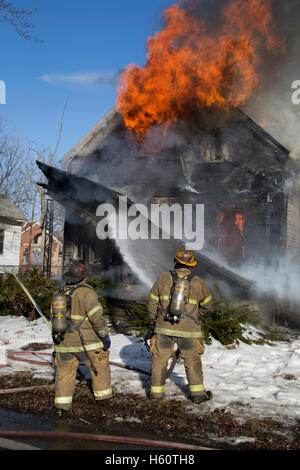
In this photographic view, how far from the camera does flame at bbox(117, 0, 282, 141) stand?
46.5ft

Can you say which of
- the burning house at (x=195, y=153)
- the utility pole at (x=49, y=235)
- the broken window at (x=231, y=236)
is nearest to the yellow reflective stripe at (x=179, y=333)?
the burning house at (x=195, y=153)

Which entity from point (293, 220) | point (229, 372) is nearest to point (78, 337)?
point (229, 372)

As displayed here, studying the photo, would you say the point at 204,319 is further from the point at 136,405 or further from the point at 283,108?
the point at 283,108

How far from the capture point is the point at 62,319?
14.7 ft

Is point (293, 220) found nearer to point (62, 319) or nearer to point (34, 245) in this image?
point (62, 319)

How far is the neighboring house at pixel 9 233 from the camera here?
24484 mm

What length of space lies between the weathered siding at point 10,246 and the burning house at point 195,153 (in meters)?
11.4

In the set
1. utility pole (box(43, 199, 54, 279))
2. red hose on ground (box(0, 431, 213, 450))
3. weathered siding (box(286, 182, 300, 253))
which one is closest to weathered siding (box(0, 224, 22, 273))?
utility pole (box(43, 199, 54, 279))

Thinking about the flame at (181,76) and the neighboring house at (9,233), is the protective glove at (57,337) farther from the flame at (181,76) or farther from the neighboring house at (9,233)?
the neighboring house at (9,233)

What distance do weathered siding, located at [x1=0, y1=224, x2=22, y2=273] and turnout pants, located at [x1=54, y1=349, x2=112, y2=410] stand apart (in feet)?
69.3

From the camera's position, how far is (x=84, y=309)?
464cm

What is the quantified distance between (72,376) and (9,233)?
73.0ft
